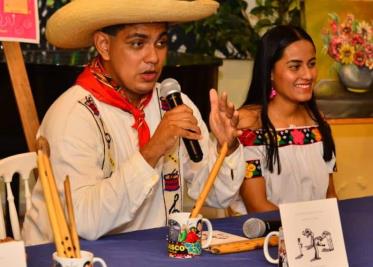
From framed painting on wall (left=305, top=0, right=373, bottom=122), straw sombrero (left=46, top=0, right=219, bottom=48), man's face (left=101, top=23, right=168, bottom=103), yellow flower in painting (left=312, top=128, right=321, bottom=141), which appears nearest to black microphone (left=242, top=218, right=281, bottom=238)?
man's face (left=101, top=23, right=168, bottom=103)

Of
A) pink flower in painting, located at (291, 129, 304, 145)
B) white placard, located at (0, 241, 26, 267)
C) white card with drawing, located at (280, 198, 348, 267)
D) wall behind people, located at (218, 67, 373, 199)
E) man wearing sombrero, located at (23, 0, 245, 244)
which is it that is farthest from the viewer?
wall behind people, located at (218, 67, 373, 199)

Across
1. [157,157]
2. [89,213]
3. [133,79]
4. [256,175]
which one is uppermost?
[133,79]

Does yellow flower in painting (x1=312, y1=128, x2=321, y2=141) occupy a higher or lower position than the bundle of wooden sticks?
lower

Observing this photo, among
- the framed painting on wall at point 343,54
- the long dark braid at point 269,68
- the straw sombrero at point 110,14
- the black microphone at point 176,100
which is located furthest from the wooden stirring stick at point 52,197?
the framed painting on wall at point 343,54

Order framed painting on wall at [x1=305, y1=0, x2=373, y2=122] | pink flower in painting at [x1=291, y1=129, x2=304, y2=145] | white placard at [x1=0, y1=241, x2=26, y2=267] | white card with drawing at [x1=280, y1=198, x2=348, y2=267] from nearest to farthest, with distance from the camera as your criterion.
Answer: white placard at [x1=0, y1=241, x2=26, y2=267] → white card with drawing at [x1=280, y1=198, x2=348, y2=267] → pink flower in painting at [x1=291, y1=129, x2=304, y2=145] → framed painting on wall at [x1=305, y1=0, x2=373, y2=122]

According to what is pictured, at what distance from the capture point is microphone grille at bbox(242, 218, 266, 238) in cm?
175

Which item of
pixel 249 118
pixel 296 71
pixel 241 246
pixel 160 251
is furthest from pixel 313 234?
pixel 296 71

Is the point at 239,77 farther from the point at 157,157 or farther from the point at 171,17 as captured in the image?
the point at 157,157

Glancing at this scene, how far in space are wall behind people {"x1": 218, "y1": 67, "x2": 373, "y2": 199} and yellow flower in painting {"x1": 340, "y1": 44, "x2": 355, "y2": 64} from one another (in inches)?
16.8

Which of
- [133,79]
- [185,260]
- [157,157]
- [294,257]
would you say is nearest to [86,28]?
[133,79]

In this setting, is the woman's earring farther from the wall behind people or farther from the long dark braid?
the wall behind people

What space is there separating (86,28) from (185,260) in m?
0.83

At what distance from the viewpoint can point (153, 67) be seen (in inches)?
79.5

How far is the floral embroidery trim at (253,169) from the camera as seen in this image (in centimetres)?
265
